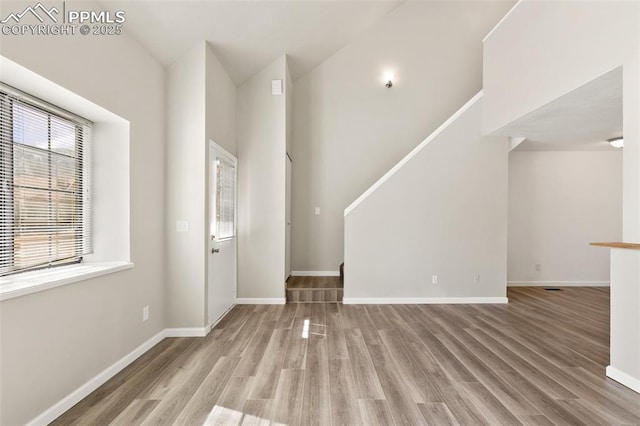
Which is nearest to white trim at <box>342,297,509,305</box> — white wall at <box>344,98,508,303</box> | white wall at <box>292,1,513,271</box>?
white wall at <box>344,98,508,303</box>

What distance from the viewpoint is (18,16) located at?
6.09 feet

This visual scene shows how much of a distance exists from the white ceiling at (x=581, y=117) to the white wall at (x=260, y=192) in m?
3.15

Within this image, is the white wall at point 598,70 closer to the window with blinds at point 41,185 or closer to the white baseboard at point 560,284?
the white baseboard at point 560,284

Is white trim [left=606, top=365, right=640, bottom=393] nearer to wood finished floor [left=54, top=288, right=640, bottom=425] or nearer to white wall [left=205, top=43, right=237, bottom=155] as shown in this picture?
wood finished floor [left=54, top=288, right=640, bottom=425]

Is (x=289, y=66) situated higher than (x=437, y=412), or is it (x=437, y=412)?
(x=289, y=66)

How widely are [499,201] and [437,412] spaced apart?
146 inches

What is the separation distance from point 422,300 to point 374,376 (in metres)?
2.56

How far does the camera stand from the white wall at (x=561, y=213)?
6191 mm

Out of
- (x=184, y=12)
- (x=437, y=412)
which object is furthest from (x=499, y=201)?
(x=184, y=12)

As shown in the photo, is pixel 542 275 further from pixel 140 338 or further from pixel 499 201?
pixel 140 338

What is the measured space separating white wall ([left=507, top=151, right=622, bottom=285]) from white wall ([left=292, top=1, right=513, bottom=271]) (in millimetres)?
2291

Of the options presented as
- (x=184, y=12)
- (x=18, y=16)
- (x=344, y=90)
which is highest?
(x=344, y=90)

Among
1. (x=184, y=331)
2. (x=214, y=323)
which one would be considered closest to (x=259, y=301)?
(x=214, y=323)

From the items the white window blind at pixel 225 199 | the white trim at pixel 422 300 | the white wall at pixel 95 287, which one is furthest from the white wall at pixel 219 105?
the white trim at pixel 422 300
